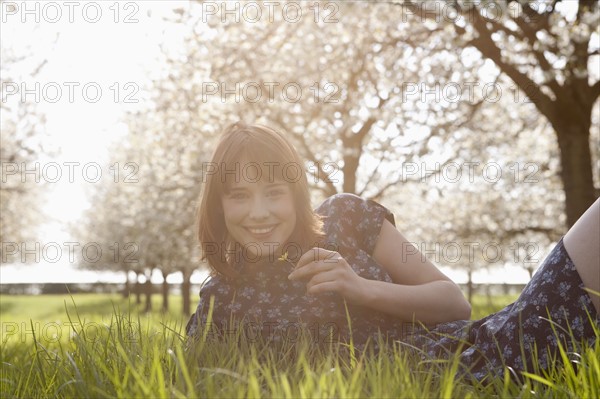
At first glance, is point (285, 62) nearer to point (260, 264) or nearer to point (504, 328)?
point (260, 264)

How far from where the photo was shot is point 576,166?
858cm

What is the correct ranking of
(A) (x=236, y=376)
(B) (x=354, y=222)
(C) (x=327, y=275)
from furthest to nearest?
(B) (x=354, y=222)
(C) (x=327, y=275)
(A) (x=236, y=376)

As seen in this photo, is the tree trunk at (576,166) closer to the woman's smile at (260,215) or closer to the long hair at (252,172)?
the long hair at (252,172)

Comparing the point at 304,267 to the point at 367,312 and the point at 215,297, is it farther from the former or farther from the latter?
the point at 215,297

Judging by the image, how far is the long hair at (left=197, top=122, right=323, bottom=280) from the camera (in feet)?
10.7

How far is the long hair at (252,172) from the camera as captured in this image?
10.7 ft

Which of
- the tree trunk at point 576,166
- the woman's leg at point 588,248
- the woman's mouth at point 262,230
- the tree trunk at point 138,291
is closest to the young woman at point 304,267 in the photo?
the woman's mouth at point 262,230

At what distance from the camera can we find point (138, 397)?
5.53 ft

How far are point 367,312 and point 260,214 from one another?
29.6 inches

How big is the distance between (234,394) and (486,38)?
8.04 meters

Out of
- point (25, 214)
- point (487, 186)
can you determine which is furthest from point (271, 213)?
point (25, 214)

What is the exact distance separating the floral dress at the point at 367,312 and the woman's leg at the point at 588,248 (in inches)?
1.3

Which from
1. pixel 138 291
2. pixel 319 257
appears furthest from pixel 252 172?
pixel 138 291

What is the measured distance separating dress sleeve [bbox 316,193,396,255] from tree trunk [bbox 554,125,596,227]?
5.91m
